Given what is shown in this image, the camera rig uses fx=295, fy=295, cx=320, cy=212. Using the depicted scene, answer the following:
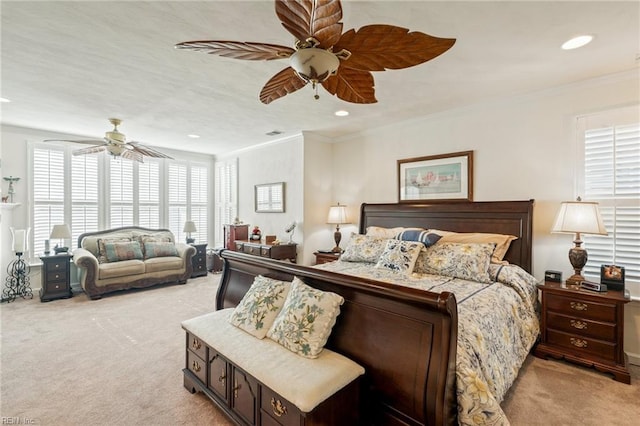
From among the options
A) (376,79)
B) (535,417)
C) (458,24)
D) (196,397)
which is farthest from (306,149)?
(535,417)

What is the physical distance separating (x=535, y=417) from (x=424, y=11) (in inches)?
109

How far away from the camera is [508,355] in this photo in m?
2.07

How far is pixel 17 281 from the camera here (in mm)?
4504

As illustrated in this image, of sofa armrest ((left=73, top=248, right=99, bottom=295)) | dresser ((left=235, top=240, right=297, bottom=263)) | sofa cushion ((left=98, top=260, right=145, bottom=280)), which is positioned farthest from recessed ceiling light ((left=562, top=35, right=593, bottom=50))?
sofa armrest ((left=73, top=248, right=99, bottom=295))

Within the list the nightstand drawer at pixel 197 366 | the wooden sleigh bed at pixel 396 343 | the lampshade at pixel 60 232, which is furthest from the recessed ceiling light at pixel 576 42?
the lampshade at pixel 60 232

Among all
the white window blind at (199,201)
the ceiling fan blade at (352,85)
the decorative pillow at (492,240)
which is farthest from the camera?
the white window blind at (199,201)

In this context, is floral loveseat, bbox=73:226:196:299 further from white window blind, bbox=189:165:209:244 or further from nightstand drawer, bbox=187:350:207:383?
nightstand drawer, bbox=187:350:207:383

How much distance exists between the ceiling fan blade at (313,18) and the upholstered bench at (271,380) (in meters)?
1.69

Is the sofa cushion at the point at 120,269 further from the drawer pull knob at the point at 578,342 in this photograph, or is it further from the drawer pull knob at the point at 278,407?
the drawer pull knob at the point at 578,342

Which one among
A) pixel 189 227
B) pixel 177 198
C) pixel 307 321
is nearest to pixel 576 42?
pixel 307 321

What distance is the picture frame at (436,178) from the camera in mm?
→ 3676

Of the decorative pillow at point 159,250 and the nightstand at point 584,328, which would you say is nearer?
the nightstand at point 584,328

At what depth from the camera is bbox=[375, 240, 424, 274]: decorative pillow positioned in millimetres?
3008

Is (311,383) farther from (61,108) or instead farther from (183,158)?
(183,158)
